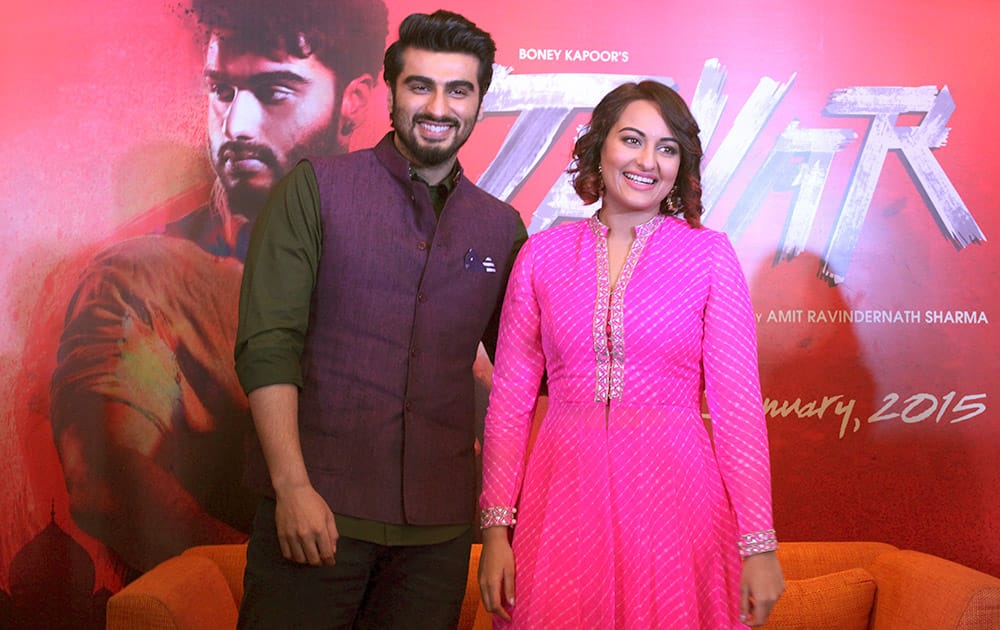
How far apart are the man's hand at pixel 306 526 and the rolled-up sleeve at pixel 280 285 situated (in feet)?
0.64

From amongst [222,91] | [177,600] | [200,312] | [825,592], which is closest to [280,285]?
[177,600]

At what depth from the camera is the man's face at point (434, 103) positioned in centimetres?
197

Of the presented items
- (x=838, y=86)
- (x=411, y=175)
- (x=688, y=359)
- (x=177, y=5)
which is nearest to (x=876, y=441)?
(x=838, y=86)

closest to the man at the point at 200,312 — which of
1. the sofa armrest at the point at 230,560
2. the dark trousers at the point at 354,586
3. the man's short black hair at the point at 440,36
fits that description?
the sofa armrest at the point at 230,560

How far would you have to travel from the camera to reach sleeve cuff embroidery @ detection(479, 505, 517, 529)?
182 centimetres

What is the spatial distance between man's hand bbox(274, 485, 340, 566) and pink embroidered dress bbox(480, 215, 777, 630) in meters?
0.29

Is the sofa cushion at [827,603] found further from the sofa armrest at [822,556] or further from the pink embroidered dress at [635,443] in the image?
the pink embroidered dress at [635,443]

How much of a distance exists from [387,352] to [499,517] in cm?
35

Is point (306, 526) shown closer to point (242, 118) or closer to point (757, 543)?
point (757, 543)

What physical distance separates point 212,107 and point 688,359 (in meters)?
1.83

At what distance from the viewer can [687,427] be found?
178cm

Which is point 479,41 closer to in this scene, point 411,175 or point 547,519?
point 411,175

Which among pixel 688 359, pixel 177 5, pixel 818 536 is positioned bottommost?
pixel 818 536

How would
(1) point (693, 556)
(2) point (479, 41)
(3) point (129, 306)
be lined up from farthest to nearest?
(3) point (129, 306) → (2) point (479, 41) → (1) point (693, 556)
